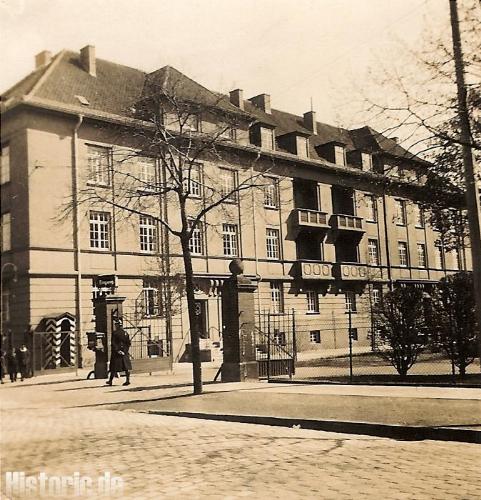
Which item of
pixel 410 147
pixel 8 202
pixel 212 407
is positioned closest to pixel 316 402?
pixel 212 407

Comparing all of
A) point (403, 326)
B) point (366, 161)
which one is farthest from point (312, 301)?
point (366, 161)

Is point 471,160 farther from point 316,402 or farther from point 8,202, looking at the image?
point 8,202

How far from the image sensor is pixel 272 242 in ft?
101

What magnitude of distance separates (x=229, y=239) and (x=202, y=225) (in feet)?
13.8

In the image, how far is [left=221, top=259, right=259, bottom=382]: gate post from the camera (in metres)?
15.3

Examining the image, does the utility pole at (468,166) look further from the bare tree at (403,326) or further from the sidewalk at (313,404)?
the bare tree at (403,326)

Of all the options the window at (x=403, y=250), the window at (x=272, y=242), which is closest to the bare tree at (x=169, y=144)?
the window at (x=403, y=250)

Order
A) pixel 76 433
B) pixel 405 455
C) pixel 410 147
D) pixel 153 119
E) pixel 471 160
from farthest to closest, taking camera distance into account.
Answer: pixel 153 119 < pixel 76 433 < pixel 410 147 < pixel 471 160 < pixel 405 455

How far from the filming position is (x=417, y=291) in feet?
46.0

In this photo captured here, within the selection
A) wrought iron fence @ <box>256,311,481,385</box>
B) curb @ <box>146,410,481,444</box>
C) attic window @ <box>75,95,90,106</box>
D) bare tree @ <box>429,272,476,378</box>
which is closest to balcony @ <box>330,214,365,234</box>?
wrought iron fence @ <box>256,311,481,385</box>

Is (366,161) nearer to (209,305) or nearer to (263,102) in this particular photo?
(209,305)

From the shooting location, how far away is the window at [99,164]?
1425 cm

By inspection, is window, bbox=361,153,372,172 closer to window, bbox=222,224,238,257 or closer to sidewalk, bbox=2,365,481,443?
sidewalk, bbox=2,365,481,443

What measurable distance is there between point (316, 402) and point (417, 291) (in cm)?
460
